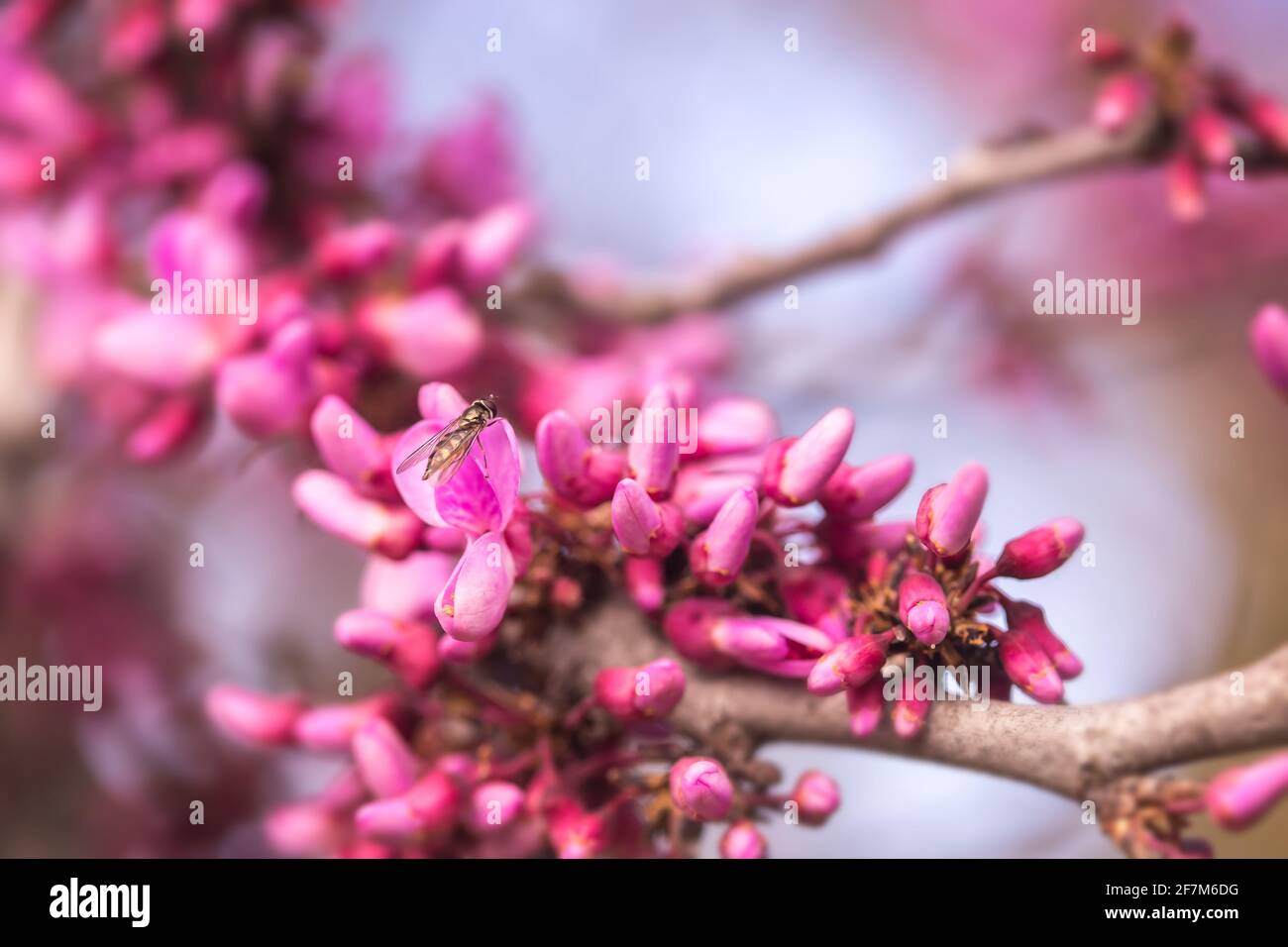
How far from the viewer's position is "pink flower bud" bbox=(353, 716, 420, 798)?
0.53m

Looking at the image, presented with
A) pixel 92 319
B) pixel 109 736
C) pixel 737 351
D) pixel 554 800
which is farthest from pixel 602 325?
pixel 109 736

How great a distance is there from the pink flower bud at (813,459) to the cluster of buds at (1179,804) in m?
0.19

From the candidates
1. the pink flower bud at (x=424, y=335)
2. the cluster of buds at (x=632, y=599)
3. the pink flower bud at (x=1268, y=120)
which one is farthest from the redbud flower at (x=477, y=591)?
the pink flower bud at (x=1268, y=120)

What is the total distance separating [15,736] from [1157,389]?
1512 mm

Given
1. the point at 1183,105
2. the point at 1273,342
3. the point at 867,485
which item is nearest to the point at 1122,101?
the point at 1183,105

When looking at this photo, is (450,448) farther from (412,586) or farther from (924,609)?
(924,609)

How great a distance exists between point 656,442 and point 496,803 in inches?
7.6

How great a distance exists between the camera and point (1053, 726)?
1.55ft

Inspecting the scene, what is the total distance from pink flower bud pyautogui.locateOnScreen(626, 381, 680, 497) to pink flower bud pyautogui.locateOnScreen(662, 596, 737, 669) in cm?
7

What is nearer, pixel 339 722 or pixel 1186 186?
pixel 339 722

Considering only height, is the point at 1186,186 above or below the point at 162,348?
above

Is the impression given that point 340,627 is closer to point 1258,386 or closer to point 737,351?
point 737,351

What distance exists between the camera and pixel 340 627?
541 mm

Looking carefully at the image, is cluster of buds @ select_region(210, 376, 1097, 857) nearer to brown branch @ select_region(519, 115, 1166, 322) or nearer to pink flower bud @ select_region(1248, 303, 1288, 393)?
pink flower bud @ select_region(1248, 303, 1288, 393)
